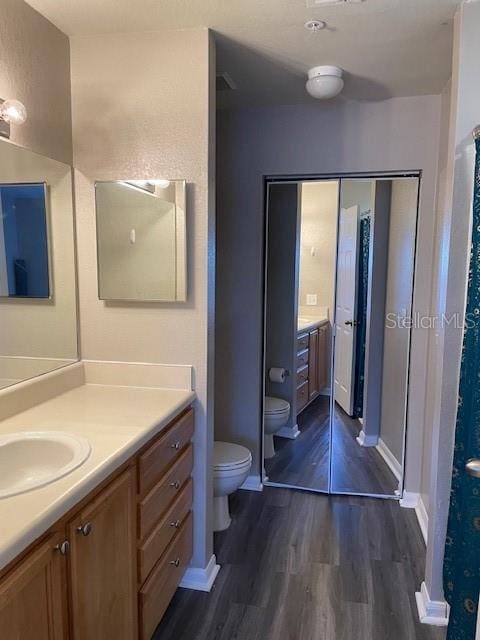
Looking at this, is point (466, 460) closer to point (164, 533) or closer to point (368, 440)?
point (164, 533)

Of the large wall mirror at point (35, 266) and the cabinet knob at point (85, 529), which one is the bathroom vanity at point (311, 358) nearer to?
the large wall mirror at point (35, 266)

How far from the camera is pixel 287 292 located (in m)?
2.98

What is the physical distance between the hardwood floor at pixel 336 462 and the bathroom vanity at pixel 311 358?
0.09 metres

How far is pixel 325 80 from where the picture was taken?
2260 mm

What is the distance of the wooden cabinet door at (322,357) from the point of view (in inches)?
117

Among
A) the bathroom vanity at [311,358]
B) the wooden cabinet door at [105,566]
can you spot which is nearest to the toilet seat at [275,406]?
the bathroom vanity at [311,358]

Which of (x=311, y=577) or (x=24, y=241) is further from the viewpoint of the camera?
(x=311, y=577)

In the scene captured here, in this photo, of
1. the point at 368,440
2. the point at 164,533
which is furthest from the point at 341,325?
the point at 164,533

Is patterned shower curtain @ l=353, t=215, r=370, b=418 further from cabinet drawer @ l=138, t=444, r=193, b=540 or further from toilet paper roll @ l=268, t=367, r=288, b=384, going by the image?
cabinet drawer @ l=138, t=444, r=193, b=540

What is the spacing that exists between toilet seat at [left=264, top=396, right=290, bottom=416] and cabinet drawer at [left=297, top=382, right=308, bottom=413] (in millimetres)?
82

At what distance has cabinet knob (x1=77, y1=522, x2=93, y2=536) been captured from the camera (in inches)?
47.0

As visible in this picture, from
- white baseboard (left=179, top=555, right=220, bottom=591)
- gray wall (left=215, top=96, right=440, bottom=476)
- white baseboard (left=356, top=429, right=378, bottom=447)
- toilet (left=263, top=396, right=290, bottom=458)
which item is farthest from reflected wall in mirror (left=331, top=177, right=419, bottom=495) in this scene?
white baseboard (left=179, top=555, right=220, bottom=591)

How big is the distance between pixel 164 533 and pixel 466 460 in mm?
1113

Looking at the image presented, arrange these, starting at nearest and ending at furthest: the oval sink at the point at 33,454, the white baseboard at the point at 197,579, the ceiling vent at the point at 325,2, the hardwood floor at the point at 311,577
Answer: the oval sink at the point at 33,454, the ceiling vent at the point at 325,2, the hardwood floor at the point at 311,577, the white baseboard at the point at 197,579
